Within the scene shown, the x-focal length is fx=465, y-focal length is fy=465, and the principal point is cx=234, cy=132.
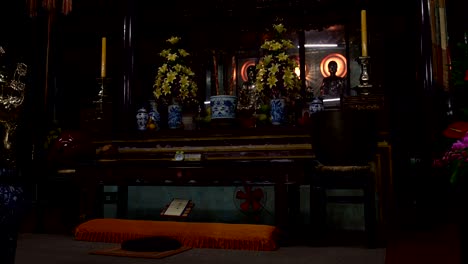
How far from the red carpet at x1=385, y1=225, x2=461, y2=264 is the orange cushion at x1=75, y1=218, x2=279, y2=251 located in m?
0.70

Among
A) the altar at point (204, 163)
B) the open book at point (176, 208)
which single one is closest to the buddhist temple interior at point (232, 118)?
the altar at point (204, 163)

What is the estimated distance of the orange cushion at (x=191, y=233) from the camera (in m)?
2.74

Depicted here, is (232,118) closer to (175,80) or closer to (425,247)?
(175,80)

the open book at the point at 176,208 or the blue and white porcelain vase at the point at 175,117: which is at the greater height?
the blue and white porcelain vase at the point at 175,117

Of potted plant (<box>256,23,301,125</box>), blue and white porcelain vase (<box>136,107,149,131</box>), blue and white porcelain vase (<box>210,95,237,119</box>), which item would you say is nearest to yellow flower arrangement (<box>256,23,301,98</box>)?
potted plant (<box>256,23,301,125</box>)

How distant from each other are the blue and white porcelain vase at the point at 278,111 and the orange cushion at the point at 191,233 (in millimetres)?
1118

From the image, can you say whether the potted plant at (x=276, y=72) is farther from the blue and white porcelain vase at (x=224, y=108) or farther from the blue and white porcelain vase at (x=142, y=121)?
the blue and white porcelain vase at (x=142, y=121)

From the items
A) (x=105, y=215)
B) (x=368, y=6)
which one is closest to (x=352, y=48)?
(x=368, y=6)

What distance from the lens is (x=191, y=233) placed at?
2869mm

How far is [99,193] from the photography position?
3.39 metres

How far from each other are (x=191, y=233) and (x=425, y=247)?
1402 mm

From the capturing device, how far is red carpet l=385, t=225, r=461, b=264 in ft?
7.93

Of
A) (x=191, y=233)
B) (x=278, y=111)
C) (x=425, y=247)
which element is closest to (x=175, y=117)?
(x=278, y=111)

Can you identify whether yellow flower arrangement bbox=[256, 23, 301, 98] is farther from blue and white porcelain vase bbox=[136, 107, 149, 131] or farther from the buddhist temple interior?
blue and white porcelain vase bbox=[136, 107, 149, 131]
